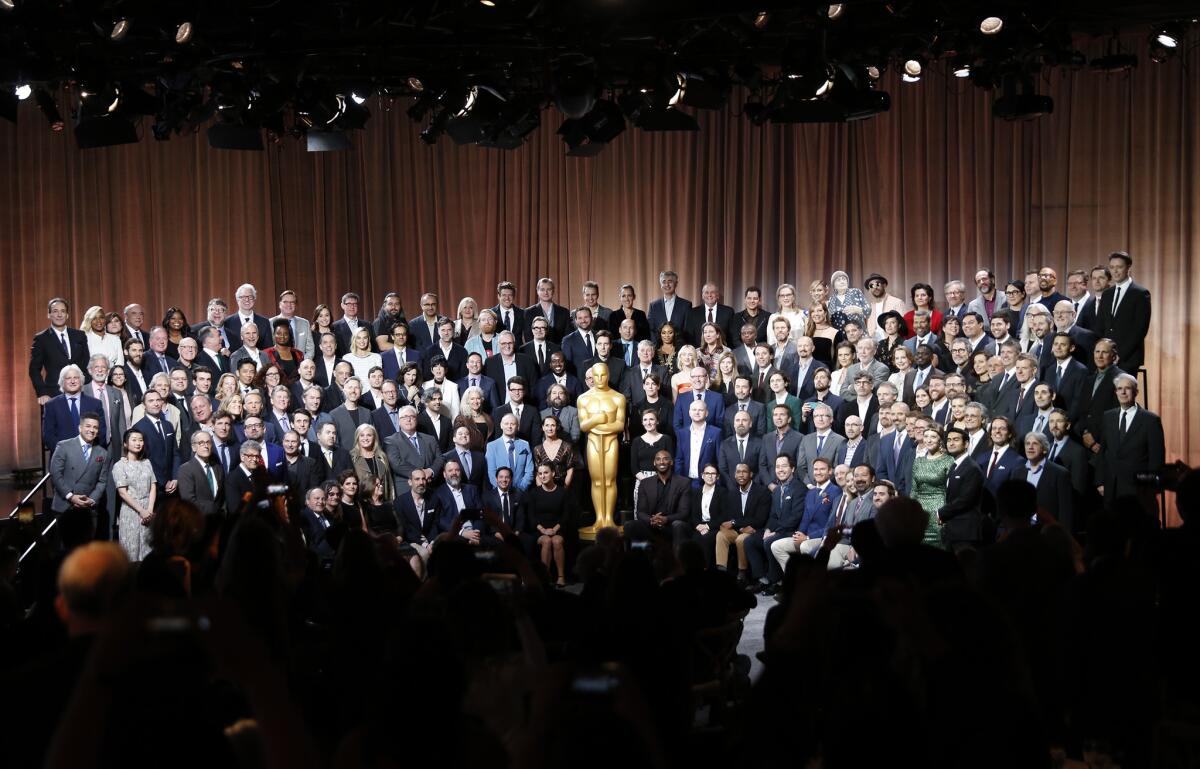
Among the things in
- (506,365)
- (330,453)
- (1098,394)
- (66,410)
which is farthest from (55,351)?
(1098,394)

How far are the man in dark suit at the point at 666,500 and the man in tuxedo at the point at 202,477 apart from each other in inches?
119

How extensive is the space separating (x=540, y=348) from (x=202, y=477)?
3.07m

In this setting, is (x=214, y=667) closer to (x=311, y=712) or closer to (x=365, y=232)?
(x=311, y=712)

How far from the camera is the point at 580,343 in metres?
10.2

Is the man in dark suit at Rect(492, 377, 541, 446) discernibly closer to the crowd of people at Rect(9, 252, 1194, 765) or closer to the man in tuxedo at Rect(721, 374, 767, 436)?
the crowd of people at Rect(9, 252, 1194, 765)

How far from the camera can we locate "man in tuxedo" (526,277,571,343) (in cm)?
1084

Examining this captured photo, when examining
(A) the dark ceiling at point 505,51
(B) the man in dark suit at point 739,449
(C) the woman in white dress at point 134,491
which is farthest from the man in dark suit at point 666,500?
(C) the woman in white dress at point 134,491

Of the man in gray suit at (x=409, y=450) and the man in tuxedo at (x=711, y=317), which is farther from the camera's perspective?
the man in tuxedo at (x=711, y=317)

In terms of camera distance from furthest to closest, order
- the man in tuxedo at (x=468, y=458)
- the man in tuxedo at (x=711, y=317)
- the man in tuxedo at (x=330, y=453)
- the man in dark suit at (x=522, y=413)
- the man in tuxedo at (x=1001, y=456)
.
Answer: the man in tuxedo at (x=711, y=317), the man in dark suit at (x=522, y=413), the man in tuxedo at (x=468, y=458), the man in tuxedo at (x=330, y=453), the man in tuxedo at (x=1001, y=456)

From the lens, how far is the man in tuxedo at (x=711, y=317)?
10.6m

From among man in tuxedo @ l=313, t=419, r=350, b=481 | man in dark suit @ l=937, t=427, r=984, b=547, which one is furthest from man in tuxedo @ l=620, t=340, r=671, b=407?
man in dark suit @ l=937, t=427, r=984, b=547

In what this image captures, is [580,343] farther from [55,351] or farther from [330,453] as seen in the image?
[55,351]

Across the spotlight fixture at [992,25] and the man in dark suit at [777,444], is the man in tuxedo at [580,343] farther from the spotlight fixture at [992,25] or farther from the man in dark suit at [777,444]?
the spotlight fixture at [992,25]

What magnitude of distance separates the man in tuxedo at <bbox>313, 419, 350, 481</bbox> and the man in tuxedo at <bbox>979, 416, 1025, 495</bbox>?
4495mm
